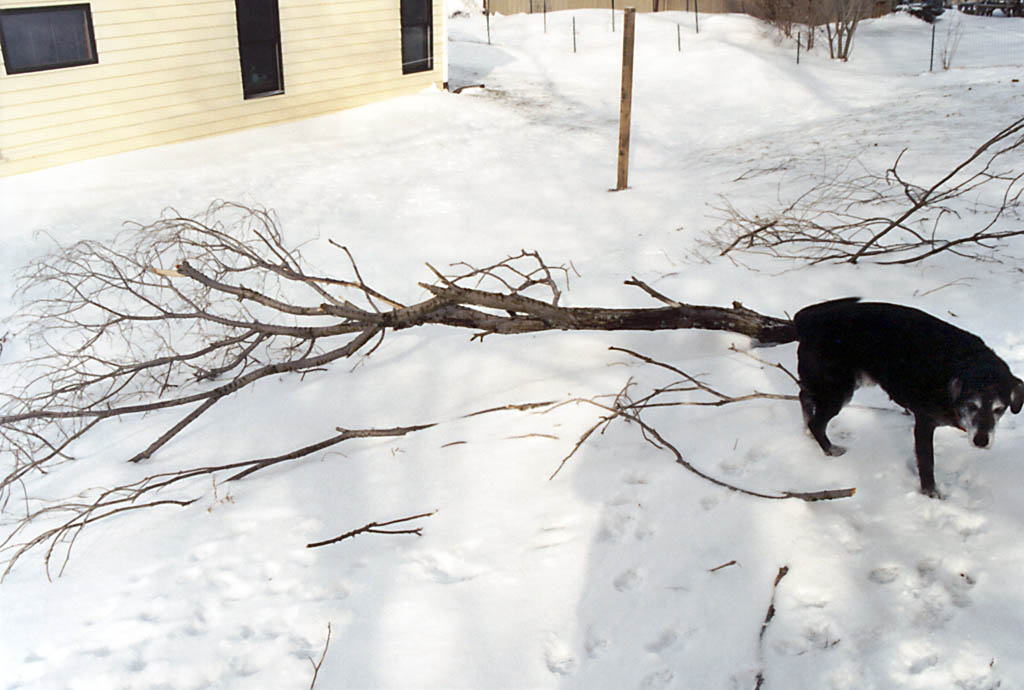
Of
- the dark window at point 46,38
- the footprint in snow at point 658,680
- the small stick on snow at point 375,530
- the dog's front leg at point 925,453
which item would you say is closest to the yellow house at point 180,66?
the dark window at point 46,38

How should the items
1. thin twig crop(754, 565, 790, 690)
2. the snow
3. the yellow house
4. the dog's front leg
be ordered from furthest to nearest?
the yellow house
the dog's front leg
the snow
thin twig crop(754, 565, 790, 690)

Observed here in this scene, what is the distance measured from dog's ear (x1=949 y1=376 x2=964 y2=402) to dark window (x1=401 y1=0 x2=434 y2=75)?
14055mm

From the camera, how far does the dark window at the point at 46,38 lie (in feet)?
32.0

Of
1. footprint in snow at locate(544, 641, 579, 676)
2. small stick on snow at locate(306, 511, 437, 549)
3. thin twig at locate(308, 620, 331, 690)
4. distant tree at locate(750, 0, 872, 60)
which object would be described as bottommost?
thin twig at locate(308, 620, 331, 690)

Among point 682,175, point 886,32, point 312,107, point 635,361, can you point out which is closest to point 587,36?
point 886,32

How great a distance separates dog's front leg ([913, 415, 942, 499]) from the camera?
3127 mm

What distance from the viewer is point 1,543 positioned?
4129 millimetres

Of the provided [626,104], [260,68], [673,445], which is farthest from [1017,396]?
[260,68]

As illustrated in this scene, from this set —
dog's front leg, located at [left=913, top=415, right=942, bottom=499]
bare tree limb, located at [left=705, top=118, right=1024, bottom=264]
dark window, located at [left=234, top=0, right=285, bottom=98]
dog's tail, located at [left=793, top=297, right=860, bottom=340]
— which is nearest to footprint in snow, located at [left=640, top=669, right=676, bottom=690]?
dog's front leg, located at [left=913, top=415, right=942, bottom=499]

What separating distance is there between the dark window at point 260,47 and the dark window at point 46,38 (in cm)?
245

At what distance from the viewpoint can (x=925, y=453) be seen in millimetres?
3164

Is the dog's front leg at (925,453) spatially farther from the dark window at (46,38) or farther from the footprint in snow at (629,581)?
the dark window at (46,38)

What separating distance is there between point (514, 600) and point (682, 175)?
9191 millimetres

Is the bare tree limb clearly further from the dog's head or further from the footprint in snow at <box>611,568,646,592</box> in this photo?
the footprint in snow at <box>611,568,646,592</box>
